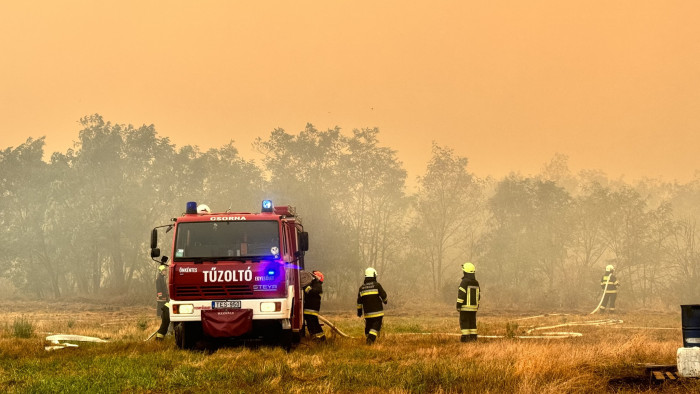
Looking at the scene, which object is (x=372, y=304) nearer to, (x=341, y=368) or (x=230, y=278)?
(x=230, y=278)

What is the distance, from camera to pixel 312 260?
40.1 m

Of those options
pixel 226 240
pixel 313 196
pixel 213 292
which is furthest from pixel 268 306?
pixel 313 196

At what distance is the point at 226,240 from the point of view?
1341 centimetres

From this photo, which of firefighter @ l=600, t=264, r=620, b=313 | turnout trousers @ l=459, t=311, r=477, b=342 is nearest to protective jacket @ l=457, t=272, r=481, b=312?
turnout trousers @ l=459, t=311, r=477, b=342

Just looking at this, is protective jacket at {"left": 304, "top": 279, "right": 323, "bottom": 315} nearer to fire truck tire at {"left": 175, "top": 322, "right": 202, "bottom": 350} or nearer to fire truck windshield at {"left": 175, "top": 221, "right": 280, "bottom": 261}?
fire truck windshield at {"left": 175, "top": 221, "right": 280, "bottom": 261}

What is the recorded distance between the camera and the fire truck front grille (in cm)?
1289

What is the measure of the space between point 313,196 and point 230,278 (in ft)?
102

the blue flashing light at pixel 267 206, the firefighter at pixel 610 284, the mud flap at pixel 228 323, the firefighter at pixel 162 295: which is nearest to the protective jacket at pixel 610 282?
the firefighter at pixel 610 284

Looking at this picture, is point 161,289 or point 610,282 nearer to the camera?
point 161,289

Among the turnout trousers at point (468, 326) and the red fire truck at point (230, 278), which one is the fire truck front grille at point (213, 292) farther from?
the turnout trousers at point (468, 326)

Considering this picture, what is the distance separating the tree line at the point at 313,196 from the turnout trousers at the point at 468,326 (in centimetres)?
2902

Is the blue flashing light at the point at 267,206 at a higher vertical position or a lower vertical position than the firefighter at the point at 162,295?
higher

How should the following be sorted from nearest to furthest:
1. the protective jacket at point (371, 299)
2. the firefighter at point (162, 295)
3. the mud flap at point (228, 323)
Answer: the mud flap at point (228, 323), the protective jacket at point (371, 299), the firefighter at point (162, 295)

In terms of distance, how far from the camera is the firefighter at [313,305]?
15.3 m
